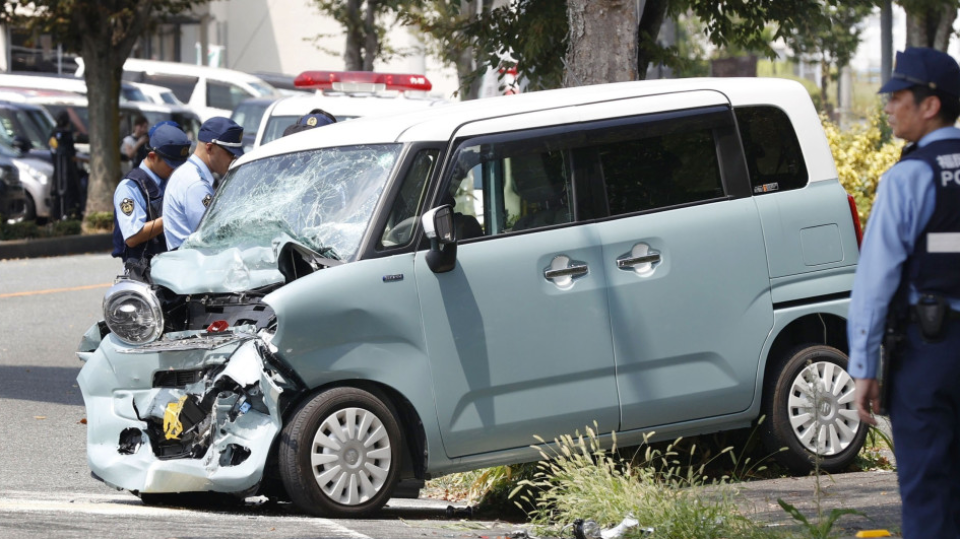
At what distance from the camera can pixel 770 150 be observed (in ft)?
24.6

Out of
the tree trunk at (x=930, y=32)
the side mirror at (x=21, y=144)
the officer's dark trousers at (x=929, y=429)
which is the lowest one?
the officer's dark trousers at (x=929, y=429)

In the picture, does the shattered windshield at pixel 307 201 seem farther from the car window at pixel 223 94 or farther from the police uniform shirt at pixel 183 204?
the car window at pixel 223 94

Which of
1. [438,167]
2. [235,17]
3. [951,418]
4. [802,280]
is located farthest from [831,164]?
[235,17]

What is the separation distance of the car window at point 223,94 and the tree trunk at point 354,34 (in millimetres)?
3081

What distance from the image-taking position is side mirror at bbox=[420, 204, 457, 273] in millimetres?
6512

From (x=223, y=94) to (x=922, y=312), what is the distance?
109 feet

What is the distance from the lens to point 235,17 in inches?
2282

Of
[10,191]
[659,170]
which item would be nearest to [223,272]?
[659,170]

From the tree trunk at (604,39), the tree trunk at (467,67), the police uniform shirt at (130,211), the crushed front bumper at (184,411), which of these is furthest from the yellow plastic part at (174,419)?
the tree trunk at (467,67)

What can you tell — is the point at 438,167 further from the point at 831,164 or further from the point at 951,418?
the point at 951,418

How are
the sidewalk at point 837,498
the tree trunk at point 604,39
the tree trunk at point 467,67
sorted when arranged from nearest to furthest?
the sidewalk at point 837,498 < the tree trunk at point 604,39 < the tree trunk at point 467,67

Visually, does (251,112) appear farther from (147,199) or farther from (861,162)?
(147,199)

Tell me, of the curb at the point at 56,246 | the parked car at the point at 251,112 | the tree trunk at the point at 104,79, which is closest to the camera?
the curb at the point at 56,246

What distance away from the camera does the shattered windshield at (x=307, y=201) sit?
269 inches
